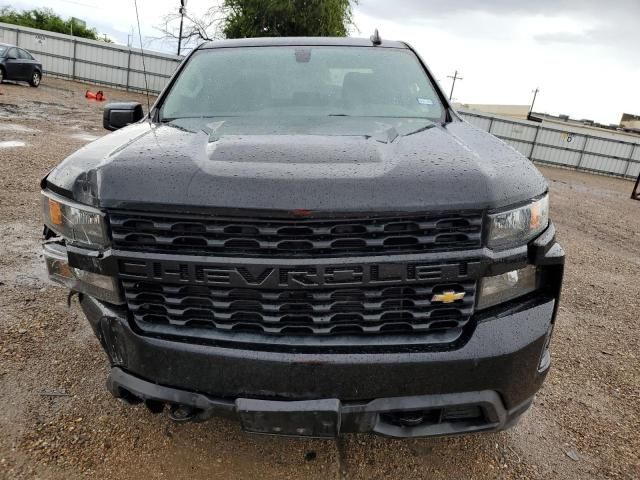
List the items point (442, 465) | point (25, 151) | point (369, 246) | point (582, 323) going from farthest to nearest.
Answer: point (25, 151) → point (582, 323) → point (442, 465) → point (369, 246)

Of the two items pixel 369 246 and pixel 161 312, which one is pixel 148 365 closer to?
pixel 161 312

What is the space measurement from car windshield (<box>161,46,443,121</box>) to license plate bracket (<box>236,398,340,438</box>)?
57.7 inches

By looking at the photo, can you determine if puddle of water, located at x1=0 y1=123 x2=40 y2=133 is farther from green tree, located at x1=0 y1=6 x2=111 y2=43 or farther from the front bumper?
green tree, located at x1=0 y1=6 x2=111 y2=43

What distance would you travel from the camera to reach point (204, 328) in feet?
5.73

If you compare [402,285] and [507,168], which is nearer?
[402,285]

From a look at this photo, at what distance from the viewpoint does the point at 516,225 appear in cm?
172

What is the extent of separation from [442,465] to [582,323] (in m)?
2.33

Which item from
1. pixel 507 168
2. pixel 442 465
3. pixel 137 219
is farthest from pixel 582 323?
pixel 137 219

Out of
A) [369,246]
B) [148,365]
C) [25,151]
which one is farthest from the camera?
[25,151]

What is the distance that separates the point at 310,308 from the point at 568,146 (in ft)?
80.8

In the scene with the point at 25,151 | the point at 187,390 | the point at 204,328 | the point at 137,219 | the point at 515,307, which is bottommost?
the point at 25,151

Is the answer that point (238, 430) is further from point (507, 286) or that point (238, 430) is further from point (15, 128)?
point (15, 128)

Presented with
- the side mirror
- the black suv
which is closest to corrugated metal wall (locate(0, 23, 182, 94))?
the black suv

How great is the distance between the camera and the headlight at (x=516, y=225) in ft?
5.49
